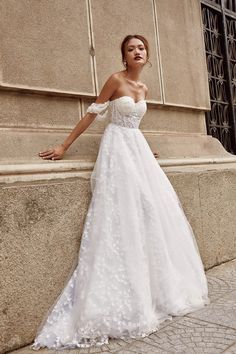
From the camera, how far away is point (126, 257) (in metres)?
2.94

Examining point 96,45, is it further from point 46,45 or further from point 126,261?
point 126,261

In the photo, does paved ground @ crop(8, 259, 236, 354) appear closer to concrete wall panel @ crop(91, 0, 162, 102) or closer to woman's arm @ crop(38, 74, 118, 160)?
woman's arm @ crop(38, 74, 118, 160)

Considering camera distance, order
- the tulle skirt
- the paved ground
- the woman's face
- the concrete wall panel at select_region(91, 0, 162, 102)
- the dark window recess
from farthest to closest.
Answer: the dark window recess, the concrete wall panel at select_region(91, 0, 162, 102), the woman's face, the tulle skirt, the paved ground

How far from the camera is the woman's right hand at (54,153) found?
3.22 metres

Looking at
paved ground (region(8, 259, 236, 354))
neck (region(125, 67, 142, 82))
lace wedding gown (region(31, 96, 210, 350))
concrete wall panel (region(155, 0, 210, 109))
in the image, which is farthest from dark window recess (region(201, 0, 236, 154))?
paved ground (region(8, 259, 236, 354))

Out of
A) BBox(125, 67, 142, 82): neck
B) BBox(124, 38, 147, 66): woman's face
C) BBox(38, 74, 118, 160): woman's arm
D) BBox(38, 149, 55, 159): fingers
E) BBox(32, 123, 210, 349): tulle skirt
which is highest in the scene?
BBox(124, 38, 147, 66): woman's face

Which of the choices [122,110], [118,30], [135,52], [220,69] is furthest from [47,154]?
[220,69]

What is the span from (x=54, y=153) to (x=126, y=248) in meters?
1.03

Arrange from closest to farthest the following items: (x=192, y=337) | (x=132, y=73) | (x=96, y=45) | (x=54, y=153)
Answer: (x=192, y=337) → (x=54, y=153) → (x=132, y=73) → (x=96, y=45)

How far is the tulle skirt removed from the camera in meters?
2.75

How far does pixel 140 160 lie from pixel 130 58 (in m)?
0.94

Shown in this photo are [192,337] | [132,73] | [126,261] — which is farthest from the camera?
[132,73]

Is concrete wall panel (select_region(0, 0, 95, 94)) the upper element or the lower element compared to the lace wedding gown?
upper

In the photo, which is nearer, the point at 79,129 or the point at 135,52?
the point at 79,129
